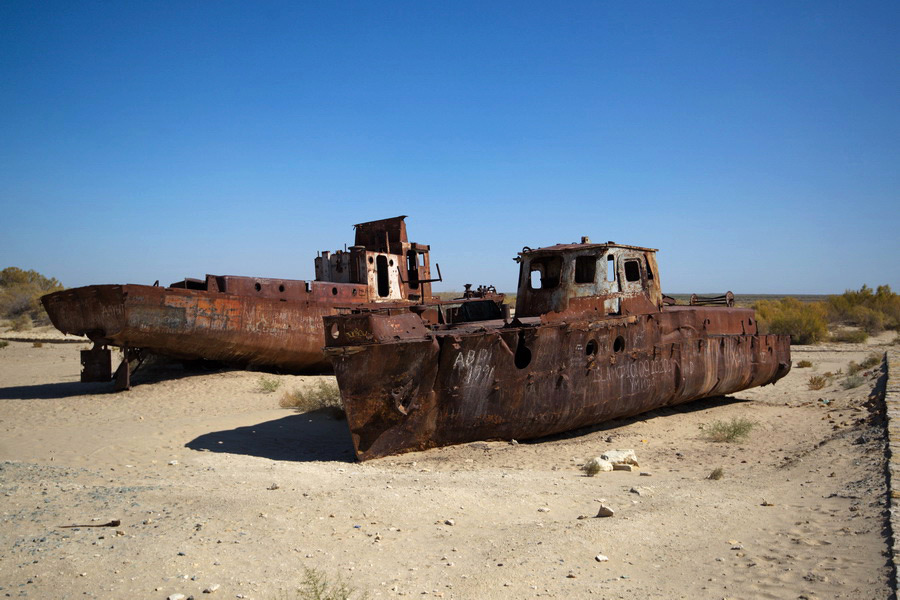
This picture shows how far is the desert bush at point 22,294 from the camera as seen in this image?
101 feet

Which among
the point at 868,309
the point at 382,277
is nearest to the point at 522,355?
the point at 382,277

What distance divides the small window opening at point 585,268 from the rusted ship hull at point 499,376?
895 millimetres

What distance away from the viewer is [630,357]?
808cm

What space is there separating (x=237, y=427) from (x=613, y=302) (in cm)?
521

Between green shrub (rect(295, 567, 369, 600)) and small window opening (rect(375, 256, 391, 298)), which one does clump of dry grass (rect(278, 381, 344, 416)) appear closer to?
small window opening (rect(375, 256, 391, 298))

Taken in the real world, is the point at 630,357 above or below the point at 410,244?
below

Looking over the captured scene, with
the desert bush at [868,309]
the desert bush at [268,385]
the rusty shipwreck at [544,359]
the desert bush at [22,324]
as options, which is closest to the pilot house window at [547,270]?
the rusty shipwreck at [544,359]

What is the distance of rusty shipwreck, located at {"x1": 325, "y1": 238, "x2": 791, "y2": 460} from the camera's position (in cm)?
627

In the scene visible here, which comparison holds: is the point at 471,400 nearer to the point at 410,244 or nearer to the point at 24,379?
the point at 410,244

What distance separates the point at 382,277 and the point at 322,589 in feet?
38.5

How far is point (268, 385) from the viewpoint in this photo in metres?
11.1

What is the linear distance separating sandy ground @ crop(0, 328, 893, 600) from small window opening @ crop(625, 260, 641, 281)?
7.17 feet

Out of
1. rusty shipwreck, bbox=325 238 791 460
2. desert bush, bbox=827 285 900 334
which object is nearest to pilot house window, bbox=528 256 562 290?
rusty shipwreck, bbox=325 238 791 460

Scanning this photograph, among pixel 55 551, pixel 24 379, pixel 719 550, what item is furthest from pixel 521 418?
pixel 24 379
